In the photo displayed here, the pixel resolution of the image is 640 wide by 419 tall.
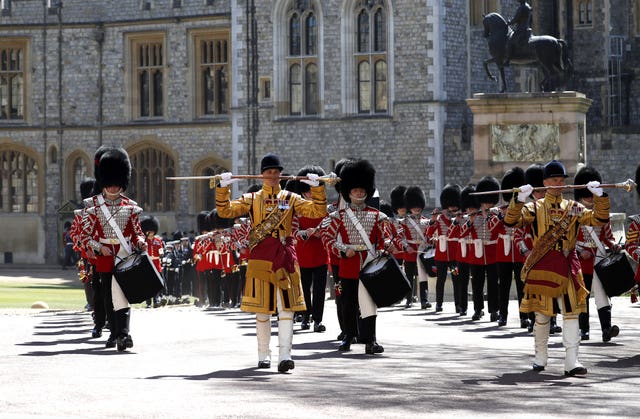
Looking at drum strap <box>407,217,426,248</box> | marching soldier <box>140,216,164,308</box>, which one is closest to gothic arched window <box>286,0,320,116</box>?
marching soldier <box>140,216,164,308</box>

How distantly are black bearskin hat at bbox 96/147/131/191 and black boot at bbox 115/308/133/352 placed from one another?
1224 millimetres

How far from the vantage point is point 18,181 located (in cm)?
4081

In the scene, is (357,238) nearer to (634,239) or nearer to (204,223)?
(634,239)

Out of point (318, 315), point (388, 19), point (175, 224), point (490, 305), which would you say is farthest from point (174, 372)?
point (175, 224)

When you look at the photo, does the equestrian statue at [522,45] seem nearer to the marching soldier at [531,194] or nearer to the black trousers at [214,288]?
the black trousers at [214,288]

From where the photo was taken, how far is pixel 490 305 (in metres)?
17.4

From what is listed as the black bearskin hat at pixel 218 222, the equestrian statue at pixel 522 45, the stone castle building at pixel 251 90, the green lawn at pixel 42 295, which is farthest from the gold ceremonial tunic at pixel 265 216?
the stone castle building at pixel 251 90

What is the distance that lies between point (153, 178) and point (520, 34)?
17.9m

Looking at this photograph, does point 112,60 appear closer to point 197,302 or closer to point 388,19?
point 388,19

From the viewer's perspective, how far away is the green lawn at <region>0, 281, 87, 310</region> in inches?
909

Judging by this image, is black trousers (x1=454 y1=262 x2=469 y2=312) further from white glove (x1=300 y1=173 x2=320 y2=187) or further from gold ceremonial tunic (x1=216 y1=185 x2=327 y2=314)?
white glove (x1=300 y1=173 x2=320 y2=187)

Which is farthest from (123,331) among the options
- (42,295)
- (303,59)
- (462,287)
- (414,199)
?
(303,59)

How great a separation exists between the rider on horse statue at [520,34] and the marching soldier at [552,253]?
11.7 meters

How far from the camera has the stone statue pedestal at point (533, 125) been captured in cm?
2281
